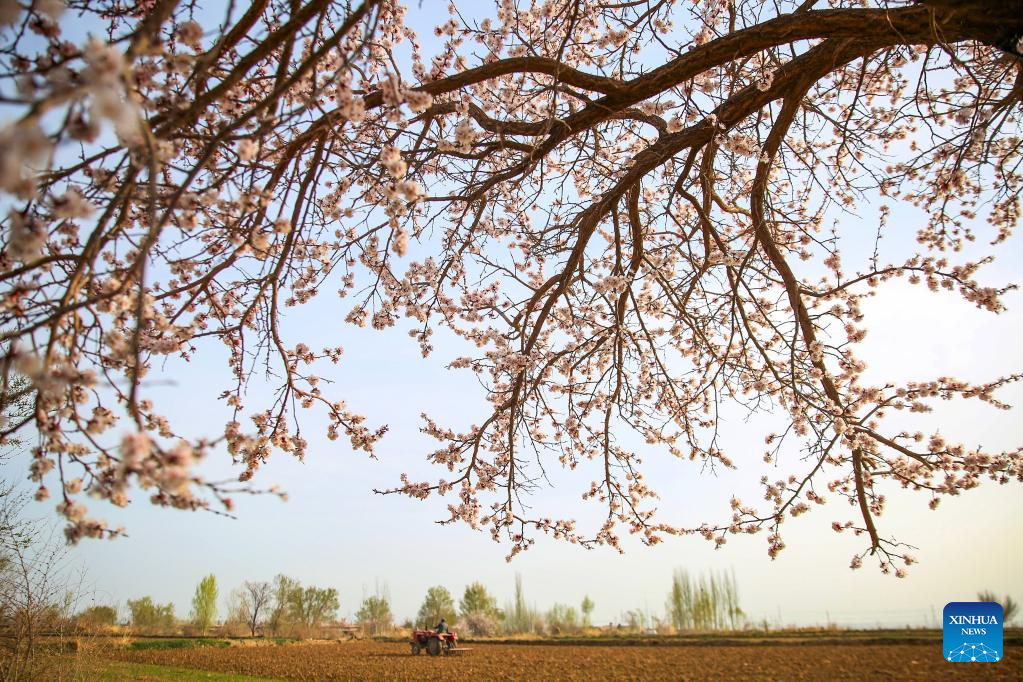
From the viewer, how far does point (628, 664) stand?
11906 millimetres

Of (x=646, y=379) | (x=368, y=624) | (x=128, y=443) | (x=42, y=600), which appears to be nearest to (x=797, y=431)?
(x=646, y=379)

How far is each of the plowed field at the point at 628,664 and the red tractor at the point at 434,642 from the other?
755mm

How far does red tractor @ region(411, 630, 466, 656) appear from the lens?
1667 cm

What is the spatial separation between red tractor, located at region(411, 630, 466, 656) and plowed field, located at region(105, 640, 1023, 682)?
76 centimetres

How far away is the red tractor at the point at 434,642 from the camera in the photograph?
16672 mm

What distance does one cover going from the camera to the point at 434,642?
16672 mm

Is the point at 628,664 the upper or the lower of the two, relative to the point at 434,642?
upper

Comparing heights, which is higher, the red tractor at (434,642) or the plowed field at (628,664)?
the plowed field at (628,664)

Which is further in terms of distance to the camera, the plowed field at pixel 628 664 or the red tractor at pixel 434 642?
the red tractor at pixel 434 642

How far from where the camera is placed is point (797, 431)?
4273 millimetres

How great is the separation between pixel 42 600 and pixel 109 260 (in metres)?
5.74

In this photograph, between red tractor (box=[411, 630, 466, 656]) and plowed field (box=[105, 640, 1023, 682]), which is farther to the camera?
red tractor (box=[411, 630, 466, 656])

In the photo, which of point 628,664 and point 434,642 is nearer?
point 628,664

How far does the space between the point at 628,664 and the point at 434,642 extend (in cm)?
682
